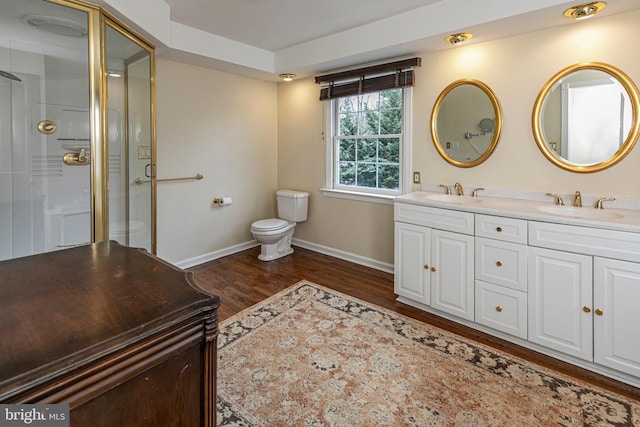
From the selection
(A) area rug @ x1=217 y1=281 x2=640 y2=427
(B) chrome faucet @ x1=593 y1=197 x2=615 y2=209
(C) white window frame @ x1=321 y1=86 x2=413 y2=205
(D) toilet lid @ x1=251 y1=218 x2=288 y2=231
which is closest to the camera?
(A) area rug @ x1=217 y1=281 x2=640 y2=427

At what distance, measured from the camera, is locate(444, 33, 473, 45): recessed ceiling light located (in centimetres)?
270

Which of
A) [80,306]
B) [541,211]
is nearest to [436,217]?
[541,211]

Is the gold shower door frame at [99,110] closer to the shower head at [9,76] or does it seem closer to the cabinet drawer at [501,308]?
the shower head at [9,76]

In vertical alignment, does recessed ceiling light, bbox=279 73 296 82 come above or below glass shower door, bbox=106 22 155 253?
above

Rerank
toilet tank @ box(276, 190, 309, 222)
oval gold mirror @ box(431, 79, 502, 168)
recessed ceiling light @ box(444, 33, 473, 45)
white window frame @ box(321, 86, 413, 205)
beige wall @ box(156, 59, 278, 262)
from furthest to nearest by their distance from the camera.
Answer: toilet tank @ box(276, 190, 309, 222), beige wall @ box(156, 59, 278, 262), white window frame @ box(321, 86, 413, 205), oval gold mirror @ box(431, 79, 502, 168), recessed ceiling light @ box(444, 33, 473, 45)

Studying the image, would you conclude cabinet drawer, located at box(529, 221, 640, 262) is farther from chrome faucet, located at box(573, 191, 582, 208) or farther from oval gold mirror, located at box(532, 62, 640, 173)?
oval gold mirror, located at box(532, 62, 640, 173)

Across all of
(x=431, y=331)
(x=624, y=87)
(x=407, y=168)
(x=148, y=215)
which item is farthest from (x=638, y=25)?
(x=148, y=215)

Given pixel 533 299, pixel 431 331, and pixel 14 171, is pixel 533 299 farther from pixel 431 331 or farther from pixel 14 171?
pixel 14 171

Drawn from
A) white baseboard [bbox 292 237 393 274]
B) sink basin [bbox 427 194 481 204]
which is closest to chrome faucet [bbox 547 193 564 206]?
sink basin [bbox 427 194 481 204]

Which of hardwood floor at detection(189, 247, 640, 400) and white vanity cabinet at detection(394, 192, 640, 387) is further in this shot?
hardwood floor at detection(189, 247, 640, 400)

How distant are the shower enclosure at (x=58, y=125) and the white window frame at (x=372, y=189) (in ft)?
7.21

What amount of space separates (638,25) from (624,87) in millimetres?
382

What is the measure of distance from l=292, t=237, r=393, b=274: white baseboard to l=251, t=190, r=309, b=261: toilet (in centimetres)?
19

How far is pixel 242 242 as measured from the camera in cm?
444
